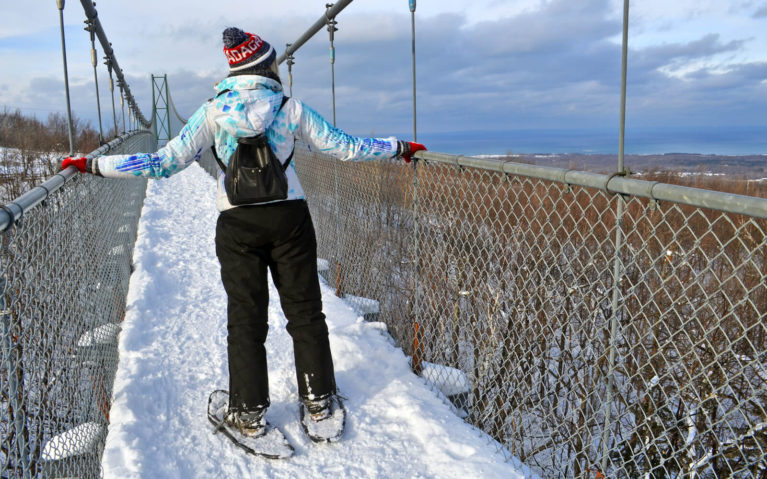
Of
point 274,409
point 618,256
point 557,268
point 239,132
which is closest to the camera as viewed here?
point 618,256

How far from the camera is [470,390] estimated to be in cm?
339

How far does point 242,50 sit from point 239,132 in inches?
14.2

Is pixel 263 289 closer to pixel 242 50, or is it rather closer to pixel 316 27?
pixel 242 50

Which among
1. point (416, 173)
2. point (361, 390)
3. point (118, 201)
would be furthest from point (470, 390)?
point (118, 201)

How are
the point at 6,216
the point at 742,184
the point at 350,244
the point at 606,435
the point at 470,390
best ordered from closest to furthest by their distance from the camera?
1. the point at 6,216
2. the point at 606,435
3. the point at 470,390
4. the point at 350,244
5. the point at 742,184

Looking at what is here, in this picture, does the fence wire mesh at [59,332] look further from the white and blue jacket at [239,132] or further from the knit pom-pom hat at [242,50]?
the knit pom-pom hat at [242,50]

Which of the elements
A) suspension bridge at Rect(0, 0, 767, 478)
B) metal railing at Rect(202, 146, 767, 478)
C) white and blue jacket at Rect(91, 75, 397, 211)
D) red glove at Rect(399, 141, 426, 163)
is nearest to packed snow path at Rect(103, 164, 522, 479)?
suspension bridge at Rect(0, 0, 767, 478)

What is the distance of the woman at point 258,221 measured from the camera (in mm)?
2424

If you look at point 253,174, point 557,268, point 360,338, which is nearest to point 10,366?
point 253,174

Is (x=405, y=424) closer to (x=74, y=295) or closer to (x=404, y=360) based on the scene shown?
(x=404, y=360)

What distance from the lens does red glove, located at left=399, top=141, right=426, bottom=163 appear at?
293 cm

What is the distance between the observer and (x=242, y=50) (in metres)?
2.42

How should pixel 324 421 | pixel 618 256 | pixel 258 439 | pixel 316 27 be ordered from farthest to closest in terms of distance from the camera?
pixel 316 27 → pixel 324 421 → pixel 258 439 → pixel 618 256

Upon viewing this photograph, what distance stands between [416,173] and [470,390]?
4.41 ft
